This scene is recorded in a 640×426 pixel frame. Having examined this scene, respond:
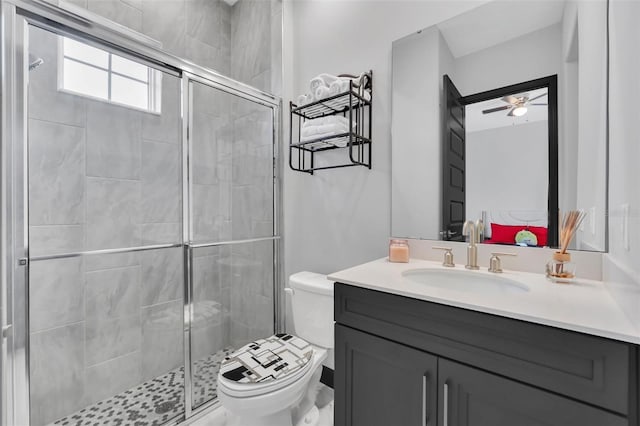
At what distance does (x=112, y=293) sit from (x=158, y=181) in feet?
2.29

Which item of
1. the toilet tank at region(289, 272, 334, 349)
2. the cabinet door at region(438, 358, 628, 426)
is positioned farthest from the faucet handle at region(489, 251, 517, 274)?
the toilet tank at region(289, 272, 334, 349)

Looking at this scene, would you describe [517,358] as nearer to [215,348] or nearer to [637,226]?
[637,226]

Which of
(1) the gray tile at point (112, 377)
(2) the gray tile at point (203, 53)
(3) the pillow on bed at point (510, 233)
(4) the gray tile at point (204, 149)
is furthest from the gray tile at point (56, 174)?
(3) the pillow on bed at point (510, 233)

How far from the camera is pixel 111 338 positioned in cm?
186

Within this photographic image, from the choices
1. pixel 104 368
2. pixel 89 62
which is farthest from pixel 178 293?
pixel 89 62

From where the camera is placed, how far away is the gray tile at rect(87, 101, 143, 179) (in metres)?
1.77

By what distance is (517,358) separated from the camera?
86 centimetres

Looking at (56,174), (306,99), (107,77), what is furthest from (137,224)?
(306,99)

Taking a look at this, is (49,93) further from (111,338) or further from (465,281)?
(465,281)

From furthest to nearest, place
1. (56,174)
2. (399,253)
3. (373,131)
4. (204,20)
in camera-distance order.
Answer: (204,20) → (373,131) → (56,174) → (399,253)

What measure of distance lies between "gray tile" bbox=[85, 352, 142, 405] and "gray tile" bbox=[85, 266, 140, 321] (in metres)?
0.26

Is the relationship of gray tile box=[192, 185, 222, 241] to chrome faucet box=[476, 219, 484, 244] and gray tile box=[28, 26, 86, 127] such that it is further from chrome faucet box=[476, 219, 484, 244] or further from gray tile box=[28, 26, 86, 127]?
chrome faucet box=[476, 219, 484, 244]

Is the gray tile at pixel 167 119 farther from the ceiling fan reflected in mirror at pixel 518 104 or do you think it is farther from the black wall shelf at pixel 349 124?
the ceiling fan reflected in mirror at pixel 518 104

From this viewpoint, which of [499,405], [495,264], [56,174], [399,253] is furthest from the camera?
[56,174]
